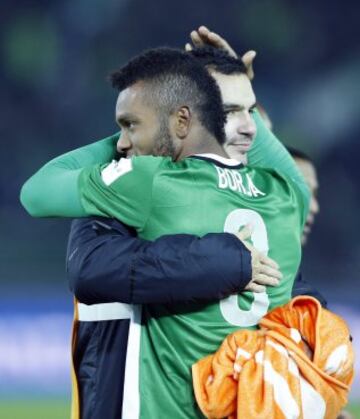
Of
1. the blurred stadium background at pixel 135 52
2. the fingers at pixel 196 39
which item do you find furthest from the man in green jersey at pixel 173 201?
the blurred stadium background at pixel 135 52

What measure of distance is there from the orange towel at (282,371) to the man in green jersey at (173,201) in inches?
2.8

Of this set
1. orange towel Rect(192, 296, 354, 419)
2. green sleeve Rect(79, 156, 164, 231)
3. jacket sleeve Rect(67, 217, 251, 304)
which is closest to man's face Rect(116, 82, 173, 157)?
green sleeve Rect(79, 156, 164, 231)

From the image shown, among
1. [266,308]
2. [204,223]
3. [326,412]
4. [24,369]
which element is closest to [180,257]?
[204,223]

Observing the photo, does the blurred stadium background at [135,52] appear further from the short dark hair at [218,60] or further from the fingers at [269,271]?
the fingers at [269,271]

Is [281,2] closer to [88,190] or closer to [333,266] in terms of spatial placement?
[333,266]

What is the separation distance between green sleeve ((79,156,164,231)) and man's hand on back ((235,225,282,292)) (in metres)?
0.22

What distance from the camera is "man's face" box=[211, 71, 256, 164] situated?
260 centimetres

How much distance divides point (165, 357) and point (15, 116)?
240 inches

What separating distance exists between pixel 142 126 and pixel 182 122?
10cm

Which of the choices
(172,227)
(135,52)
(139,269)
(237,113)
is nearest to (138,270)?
(139,269)

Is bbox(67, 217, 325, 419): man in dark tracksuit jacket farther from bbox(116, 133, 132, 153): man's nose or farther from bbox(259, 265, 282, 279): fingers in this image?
bbox(116, 133, 132, 153): man's nose

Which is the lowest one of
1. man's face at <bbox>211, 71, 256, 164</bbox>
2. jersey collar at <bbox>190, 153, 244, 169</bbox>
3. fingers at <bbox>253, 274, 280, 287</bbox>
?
fingers at <bbox>253, 274, 280, 287</bbox>

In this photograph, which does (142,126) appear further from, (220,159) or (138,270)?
(138,270)

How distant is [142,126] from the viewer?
6.93 feet
